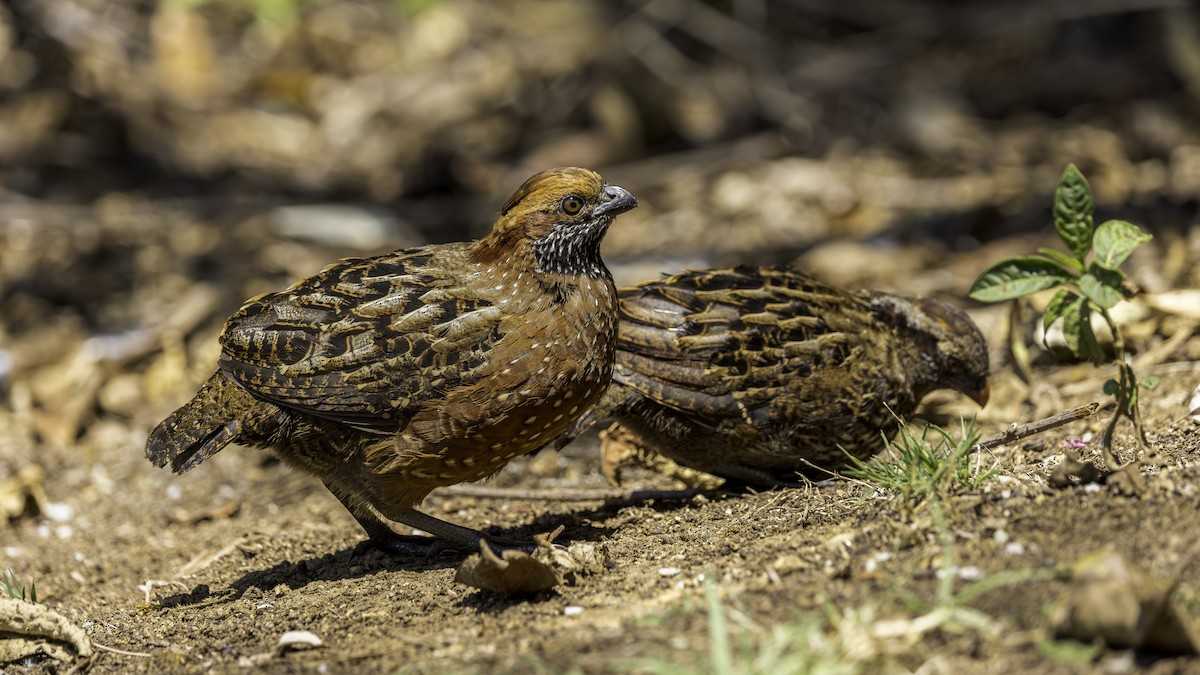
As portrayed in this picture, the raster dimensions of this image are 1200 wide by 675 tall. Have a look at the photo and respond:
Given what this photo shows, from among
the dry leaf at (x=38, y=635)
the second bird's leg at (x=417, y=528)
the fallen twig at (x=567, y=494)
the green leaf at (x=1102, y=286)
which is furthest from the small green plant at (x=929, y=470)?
the dry leaf at (x=38, y=635)

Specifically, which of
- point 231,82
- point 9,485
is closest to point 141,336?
point 9,485

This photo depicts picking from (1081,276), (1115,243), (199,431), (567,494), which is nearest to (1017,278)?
(1081,276)

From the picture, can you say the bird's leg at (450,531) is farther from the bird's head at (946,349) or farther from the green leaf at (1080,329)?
the green leaf at (1080,329)

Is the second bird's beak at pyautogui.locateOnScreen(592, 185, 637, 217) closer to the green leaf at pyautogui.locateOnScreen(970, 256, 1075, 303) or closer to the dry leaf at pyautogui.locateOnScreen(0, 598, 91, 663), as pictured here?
the green leaf at pyautogui.locateOnScreen(970, 256, 1075, 303)

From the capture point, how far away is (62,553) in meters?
5.93

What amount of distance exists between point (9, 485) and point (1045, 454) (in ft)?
16.5

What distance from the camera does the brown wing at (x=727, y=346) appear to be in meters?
5.15

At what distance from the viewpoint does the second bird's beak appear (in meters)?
4.77

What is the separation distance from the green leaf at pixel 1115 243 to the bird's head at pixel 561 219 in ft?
5.61

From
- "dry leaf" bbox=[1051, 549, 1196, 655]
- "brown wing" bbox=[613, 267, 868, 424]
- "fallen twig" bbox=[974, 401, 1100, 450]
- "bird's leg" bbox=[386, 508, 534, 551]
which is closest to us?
"dry leaf" bbox=[1051, 549, 1196, 655]

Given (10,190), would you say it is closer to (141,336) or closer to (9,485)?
(141,336)

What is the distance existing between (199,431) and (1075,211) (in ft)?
10.6

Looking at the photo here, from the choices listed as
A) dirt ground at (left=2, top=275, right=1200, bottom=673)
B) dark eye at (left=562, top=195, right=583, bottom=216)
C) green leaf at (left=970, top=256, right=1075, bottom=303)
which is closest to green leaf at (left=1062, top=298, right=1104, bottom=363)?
green leaf at (left=970, top=256, right=1075, bottom=303)

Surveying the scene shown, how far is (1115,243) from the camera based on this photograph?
→ 4004 mm
